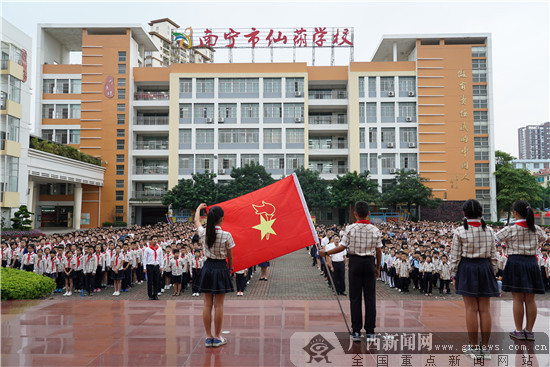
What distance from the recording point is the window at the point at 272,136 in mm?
36750

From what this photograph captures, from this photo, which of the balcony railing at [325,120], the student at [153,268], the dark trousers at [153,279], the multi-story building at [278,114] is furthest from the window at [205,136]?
the dark trousers at [153,279]

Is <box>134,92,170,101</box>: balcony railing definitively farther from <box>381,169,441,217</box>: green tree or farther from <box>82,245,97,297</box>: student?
<box>82,245,97,297</box>: student

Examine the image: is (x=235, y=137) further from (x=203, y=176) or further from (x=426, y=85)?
(x=426, y=85)

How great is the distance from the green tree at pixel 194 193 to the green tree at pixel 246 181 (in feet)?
3.20

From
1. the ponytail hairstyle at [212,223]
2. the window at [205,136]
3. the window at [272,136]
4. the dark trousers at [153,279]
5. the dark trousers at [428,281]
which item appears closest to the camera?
the ponytail hairstyle at [212,223]

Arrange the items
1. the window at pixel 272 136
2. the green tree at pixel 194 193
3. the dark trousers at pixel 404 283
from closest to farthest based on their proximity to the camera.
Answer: the dark trousers at pixel 404 283 < the green tree at pixel 194 193 < the window at pixel 272 136

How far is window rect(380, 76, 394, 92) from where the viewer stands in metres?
36.8

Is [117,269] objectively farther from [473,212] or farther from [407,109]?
[407,109]

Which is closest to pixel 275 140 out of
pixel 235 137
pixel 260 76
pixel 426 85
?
pixel 235 137

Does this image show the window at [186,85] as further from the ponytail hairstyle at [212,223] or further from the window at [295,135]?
the ponytail hairstyle at [212,223]

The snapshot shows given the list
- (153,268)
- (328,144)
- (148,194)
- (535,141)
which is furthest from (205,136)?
(535,141)

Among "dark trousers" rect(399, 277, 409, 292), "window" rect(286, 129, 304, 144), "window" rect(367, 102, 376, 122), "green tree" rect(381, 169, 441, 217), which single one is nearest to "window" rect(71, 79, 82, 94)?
"window" rect(286, 129, 304, 144)

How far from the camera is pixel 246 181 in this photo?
31.7 m

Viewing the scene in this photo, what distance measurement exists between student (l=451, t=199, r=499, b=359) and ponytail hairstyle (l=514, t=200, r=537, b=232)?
609mm
